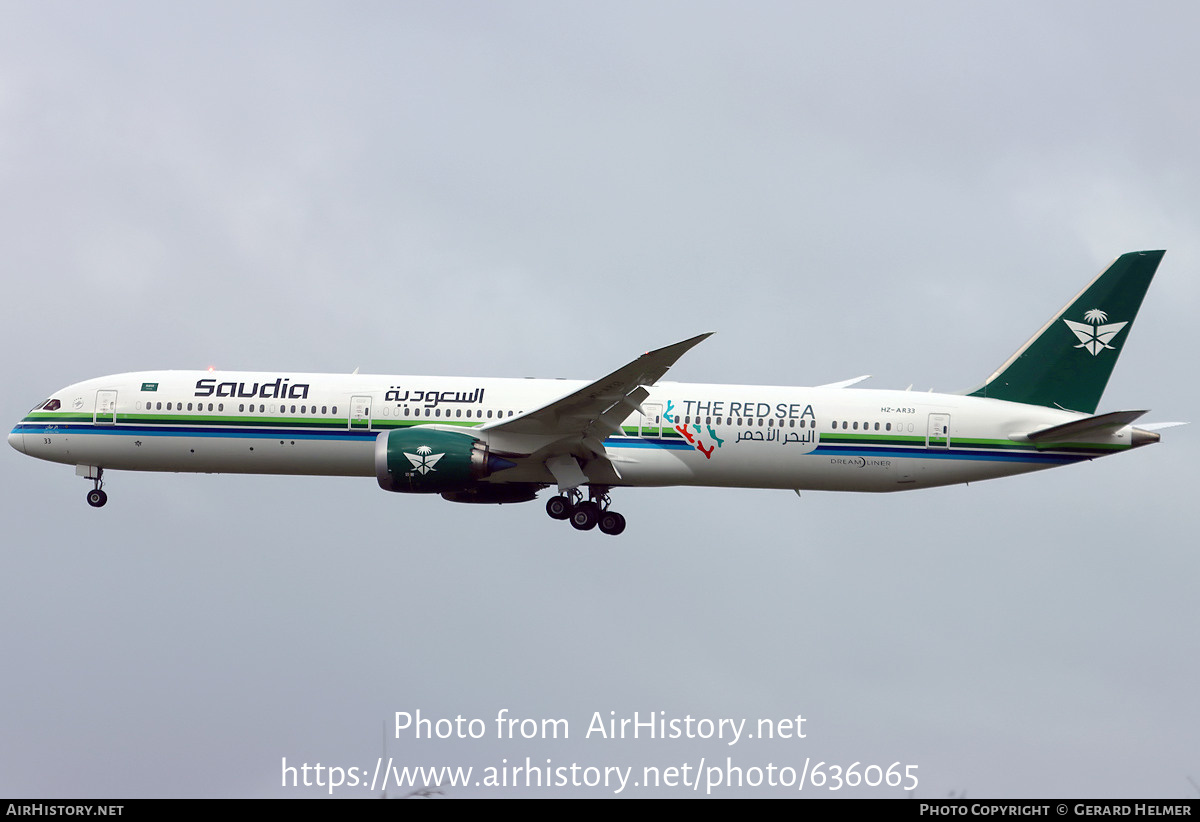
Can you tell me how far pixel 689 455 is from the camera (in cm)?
4262

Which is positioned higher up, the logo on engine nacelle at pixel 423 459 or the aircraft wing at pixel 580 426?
the aircraft wing at pixel 580 426

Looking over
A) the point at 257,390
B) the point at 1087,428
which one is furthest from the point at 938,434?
the point at 257,390

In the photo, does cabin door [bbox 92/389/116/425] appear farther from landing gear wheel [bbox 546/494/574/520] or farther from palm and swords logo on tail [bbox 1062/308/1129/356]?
palm and swords logo on tail [bbox 1062/308/1129/356]

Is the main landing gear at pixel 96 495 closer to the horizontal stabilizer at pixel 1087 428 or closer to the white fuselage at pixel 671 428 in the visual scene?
the white fuselage at pixel 671 428

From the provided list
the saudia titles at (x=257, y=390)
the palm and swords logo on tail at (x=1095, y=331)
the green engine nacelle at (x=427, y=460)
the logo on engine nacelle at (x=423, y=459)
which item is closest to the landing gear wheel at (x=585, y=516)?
the green engine nacelle at (x=427, y=460)

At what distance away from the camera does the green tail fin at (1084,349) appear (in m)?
43.5

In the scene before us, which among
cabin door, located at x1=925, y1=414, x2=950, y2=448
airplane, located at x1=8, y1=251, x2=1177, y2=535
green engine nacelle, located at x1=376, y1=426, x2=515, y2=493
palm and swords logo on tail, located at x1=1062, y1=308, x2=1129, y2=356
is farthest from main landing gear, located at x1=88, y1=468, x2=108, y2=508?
palm and swords logo on tail, located at x1=1062, y1=308, x2=1129, y2=356

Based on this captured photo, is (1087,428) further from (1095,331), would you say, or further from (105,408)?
(105,408)

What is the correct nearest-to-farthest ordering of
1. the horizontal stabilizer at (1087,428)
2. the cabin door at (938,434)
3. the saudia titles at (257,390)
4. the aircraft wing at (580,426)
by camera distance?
the aircraft wing at (580,426)
the horizontal stabilizer at (1087,428)
the cabin door at (938,434)
the saudia titles at (257,390)

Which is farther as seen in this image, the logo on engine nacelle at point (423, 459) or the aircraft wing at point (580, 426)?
the logo on engine nacelle at point (423, 459)

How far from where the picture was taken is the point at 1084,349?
1715 inches

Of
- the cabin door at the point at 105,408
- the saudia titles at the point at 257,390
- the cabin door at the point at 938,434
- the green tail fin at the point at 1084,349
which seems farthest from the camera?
the cabin door at the point at 105,408

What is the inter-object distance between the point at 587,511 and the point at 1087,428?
1419cm

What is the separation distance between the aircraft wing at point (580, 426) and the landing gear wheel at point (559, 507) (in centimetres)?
96
